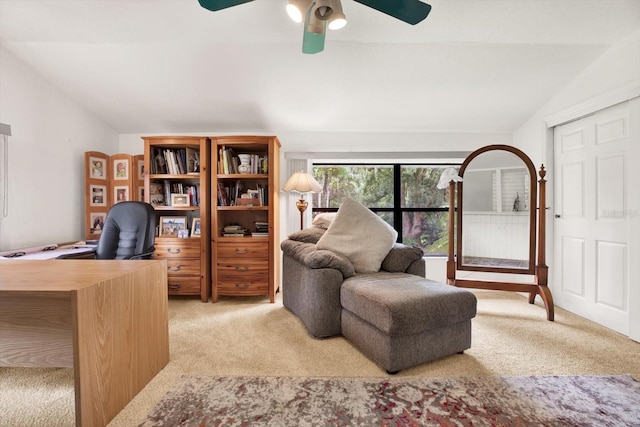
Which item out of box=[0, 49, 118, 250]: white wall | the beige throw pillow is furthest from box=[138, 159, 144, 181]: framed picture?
the beige throw pillow

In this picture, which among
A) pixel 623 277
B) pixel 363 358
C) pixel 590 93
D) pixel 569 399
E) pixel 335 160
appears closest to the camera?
pixel 569 399

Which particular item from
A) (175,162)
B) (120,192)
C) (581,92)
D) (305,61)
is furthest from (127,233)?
(581,92)

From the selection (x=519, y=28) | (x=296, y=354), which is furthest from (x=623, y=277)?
(x=296, y=354)

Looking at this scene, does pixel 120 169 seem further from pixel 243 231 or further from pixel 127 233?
pixel 243 231

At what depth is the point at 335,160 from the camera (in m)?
3.77

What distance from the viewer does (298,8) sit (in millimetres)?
1487

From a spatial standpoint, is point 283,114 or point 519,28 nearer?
point 519,28

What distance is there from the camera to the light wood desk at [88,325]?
3.88ft

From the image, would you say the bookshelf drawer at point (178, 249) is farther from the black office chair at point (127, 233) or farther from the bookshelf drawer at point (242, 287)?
the black office chair at point (127, 233)

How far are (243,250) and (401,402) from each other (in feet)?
6.95

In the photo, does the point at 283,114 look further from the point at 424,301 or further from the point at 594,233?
the point at 594,233

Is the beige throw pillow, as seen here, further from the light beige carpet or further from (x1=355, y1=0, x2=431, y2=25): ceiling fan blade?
(x1=355, y1=0, x2=431, y2=25): ceiling fan blade

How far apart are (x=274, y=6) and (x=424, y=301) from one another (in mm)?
2181

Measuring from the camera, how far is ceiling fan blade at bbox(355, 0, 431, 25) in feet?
4.79
